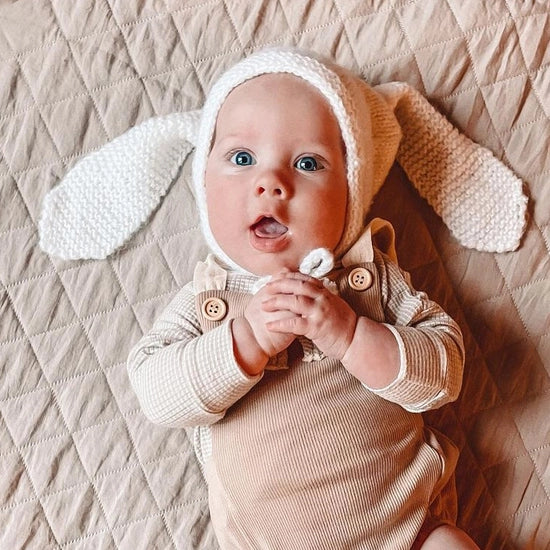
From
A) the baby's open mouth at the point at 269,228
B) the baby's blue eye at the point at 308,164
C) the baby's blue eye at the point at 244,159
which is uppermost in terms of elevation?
the baby's blue eye at the point at 308,164

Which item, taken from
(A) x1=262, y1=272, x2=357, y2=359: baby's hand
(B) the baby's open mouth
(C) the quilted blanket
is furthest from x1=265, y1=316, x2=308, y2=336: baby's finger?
(C) the quilted blanket

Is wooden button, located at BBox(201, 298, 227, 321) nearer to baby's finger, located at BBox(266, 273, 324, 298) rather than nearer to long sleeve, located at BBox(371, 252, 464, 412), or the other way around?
baby's finger, located at BBox(266, 273, 324, 298)

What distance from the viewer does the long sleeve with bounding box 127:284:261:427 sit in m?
0.92

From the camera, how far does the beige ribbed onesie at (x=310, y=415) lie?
94 cm

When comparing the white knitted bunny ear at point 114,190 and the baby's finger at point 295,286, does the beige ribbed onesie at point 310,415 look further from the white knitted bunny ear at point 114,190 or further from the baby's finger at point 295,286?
the white knitted bunny ear at point 114,190

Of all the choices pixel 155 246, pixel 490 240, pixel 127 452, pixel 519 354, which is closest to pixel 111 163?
pixel 155 246

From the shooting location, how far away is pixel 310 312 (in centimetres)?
90

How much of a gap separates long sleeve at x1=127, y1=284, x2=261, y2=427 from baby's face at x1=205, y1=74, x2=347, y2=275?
12 cm

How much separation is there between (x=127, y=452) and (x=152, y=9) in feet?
2.19

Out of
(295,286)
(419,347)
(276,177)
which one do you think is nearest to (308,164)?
(276,177)

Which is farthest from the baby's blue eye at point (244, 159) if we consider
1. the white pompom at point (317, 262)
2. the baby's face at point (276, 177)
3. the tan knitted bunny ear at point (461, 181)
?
the tan knitted bunny ear at point (461, 181)

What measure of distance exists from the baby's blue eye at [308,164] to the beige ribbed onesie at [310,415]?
13 cm

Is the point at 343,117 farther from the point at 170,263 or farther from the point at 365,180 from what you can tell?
the point at 170,263

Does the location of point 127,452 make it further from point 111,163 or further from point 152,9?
point 152,9
